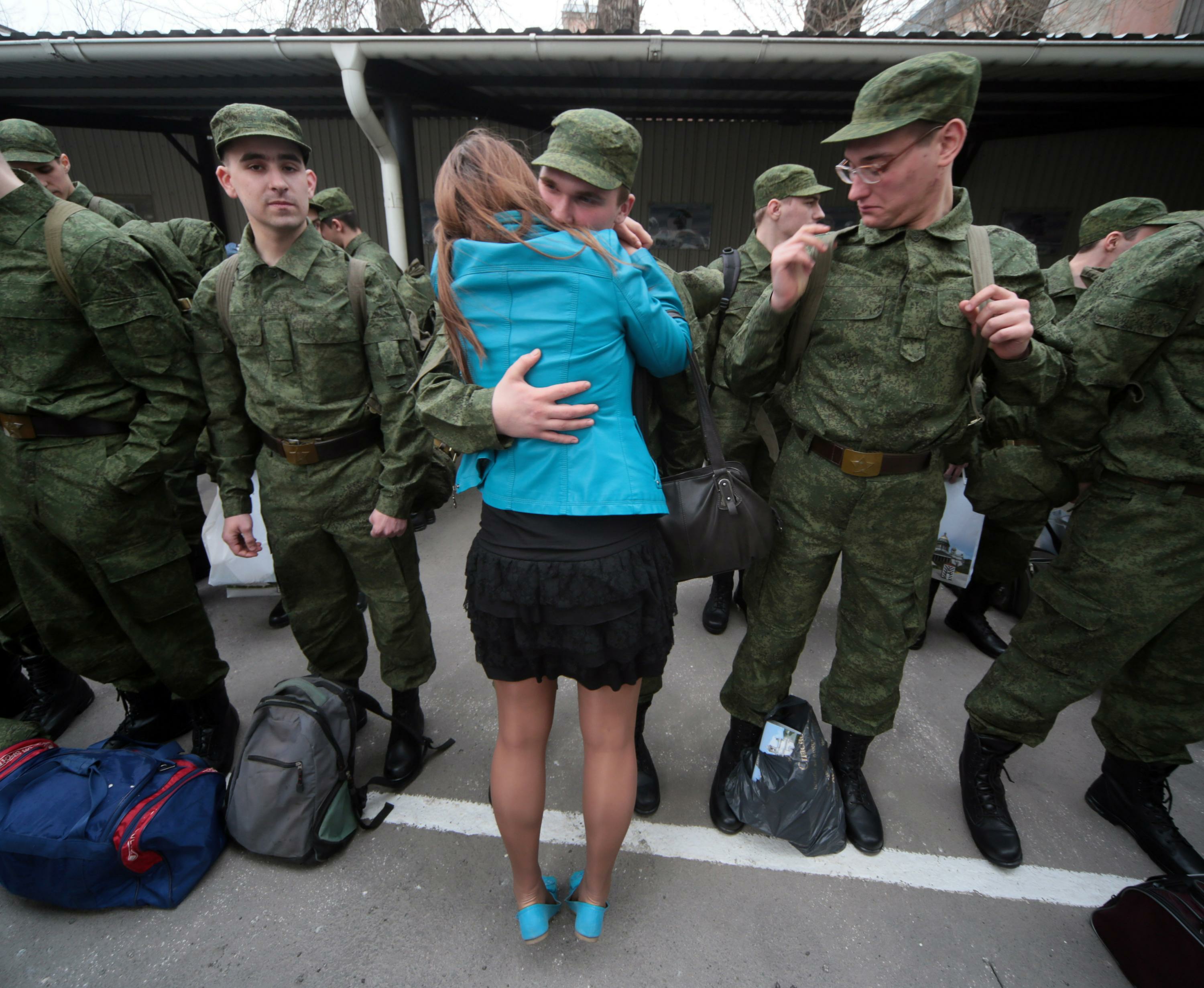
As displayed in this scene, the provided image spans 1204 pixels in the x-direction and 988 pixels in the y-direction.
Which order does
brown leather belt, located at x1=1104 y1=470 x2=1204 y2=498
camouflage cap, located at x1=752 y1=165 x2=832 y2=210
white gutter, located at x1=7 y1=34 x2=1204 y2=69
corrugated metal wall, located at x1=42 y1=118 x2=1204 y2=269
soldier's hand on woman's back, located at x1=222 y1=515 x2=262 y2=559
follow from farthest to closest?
corrugated metal wall, located at x1=42 y1=118 x2=1204 y2=269, white gutter, located at x1=7 y1=34 x2=1204 y2=69, camouflage cap, located at x1=752 y1=165 x2=832 y2=210, soldier's hand on woman's back, located at x1=222 y1=515 x2=262 y2=559, brown leather belt, located at x1=1104 y1=470 x2=1204 y2=498

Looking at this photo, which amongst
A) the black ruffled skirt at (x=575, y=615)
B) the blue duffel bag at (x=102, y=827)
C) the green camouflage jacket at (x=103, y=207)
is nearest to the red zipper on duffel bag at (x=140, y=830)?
the blue duffel bag at (x=102, y=827)

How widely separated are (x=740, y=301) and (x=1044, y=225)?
8339mm

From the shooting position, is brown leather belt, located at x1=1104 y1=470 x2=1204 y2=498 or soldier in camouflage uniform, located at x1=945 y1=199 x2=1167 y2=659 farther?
soldier in camouflage uniform, located at x1=945 y1=199 x2=1167 y2=659

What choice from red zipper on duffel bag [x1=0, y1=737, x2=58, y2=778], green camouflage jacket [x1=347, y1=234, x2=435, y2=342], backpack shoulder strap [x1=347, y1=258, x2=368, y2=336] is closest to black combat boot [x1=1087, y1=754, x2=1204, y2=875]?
backpack shoulder strap [x1=347, y1=258, x2=368, y2=336]

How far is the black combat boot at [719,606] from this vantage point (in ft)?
10.3

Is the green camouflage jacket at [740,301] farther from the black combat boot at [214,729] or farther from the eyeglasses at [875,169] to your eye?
the black combat boot at [214,729]

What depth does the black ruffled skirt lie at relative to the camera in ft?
4.06

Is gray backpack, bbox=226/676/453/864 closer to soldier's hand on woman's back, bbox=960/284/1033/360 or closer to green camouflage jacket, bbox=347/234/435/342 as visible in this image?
soldier's hand on woman's back, bbox=960/284/1033/360

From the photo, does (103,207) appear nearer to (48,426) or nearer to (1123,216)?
(48,426)

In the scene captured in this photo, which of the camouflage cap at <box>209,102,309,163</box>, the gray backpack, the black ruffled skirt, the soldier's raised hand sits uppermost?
the camouflage cap at <box>209,102,309,163</box>

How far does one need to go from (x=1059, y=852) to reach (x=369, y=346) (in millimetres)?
2864

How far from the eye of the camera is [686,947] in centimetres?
161

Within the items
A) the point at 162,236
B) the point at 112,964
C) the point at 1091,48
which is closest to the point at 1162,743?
the point at 112,964

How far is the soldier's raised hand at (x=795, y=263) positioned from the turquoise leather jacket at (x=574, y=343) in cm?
32
